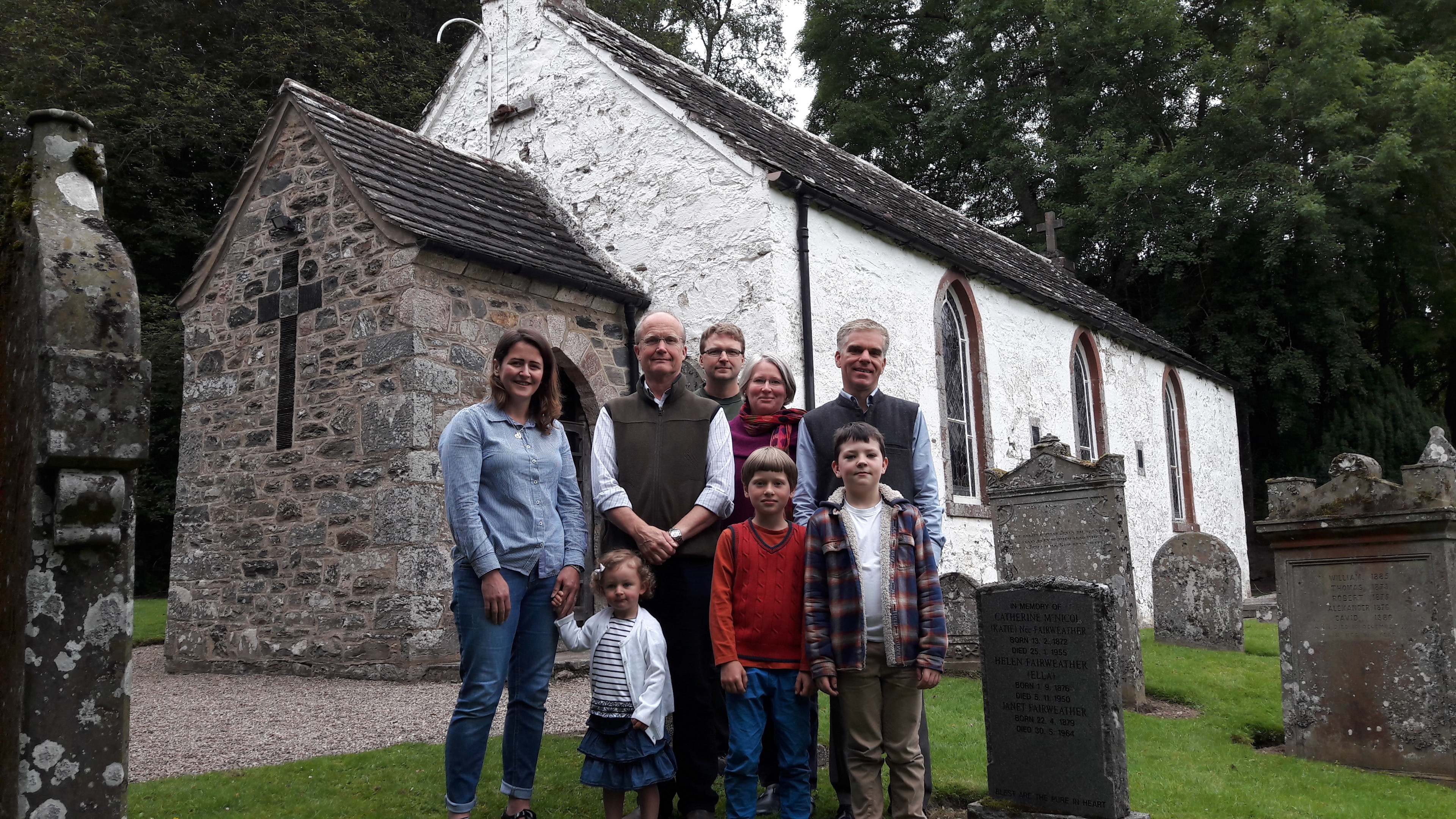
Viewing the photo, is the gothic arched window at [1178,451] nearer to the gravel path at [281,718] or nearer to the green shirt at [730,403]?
the gravel path at [281,718]

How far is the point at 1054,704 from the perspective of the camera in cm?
453

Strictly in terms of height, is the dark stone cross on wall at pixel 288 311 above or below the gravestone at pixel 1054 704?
above

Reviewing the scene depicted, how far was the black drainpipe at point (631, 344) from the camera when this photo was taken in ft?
36.0

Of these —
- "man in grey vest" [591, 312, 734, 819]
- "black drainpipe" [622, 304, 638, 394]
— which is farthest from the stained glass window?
"man in grey vest" [591, 312, 734, 819]

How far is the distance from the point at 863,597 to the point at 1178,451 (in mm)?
18954

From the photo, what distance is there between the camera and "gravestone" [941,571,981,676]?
8.85 metres

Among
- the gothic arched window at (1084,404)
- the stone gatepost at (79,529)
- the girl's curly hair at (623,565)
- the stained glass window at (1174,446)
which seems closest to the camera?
the stone gatepost at (79,529)

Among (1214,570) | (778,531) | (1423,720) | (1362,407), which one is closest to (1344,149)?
(1362,407)

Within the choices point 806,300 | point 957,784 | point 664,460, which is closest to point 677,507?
point 664,460

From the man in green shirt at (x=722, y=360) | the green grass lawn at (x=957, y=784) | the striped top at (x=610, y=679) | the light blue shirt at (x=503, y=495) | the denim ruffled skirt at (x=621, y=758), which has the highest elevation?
the man in green shirt at (x=722, y=360)

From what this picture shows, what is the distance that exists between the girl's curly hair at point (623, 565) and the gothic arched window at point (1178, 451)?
59.3 ft

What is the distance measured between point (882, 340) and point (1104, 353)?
14.2 m

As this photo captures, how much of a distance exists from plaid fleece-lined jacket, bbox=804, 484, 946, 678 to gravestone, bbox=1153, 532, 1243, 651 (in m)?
7.46

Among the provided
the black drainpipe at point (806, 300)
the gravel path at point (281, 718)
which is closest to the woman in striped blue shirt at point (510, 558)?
the gravel path at point (281, 718)
